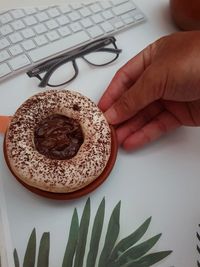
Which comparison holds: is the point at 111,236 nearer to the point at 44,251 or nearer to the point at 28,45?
the point at 44,251

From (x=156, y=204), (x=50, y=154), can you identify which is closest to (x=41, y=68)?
(x=50, y=154)

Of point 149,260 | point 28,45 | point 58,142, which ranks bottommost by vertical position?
point 149,260

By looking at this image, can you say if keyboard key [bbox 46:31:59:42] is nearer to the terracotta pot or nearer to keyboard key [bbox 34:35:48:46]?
keyboard key [bbox 34:35:48:46]

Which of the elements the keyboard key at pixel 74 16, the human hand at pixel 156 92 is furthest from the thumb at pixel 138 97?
the keyboard key at pixel 74 16

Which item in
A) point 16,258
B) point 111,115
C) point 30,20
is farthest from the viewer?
point 30,20

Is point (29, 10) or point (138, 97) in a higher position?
point (29, 10)

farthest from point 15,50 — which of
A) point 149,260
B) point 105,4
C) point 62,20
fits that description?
point 149,260
